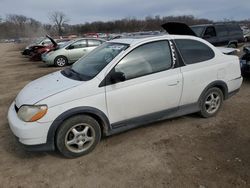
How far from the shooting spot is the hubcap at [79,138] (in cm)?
338

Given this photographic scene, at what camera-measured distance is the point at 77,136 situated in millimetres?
3410

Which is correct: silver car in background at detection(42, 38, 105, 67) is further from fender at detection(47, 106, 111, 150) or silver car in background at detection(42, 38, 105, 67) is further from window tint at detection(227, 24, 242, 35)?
fender at detection(47, 106, 111, 150)

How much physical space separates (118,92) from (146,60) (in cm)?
73

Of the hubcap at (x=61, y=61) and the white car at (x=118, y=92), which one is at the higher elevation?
the white car at (x=118, y=92)

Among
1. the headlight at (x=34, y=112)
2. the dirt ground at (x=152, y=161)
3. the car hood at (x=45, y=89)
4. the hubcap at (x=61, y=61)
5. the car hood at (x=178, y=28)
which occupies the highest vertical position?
the car hood at (x=178, y=28)

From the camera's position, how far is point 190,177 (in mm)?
2943

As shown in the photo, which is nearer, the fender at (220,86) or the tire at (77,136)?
the tire at (77,136)

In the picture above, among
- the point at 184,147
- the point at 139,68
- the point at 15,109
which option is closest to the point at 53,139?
the point at 15,109

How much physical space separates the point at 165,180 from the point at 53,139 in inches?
61.2

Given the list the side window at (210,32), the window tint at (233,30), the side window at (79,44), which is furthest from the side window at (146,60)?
the side window at (79,44)

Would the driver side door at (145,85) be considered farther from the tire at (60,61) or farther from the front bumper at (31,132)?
the tire at (60,61)

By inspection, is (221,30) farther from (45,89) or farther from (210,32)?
(45,89)

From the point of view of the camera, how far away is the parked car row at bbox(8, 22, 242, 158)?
321 centimetres

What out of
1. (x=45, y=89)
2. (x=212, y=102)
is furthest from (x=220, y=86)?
(x=45, y=89)
